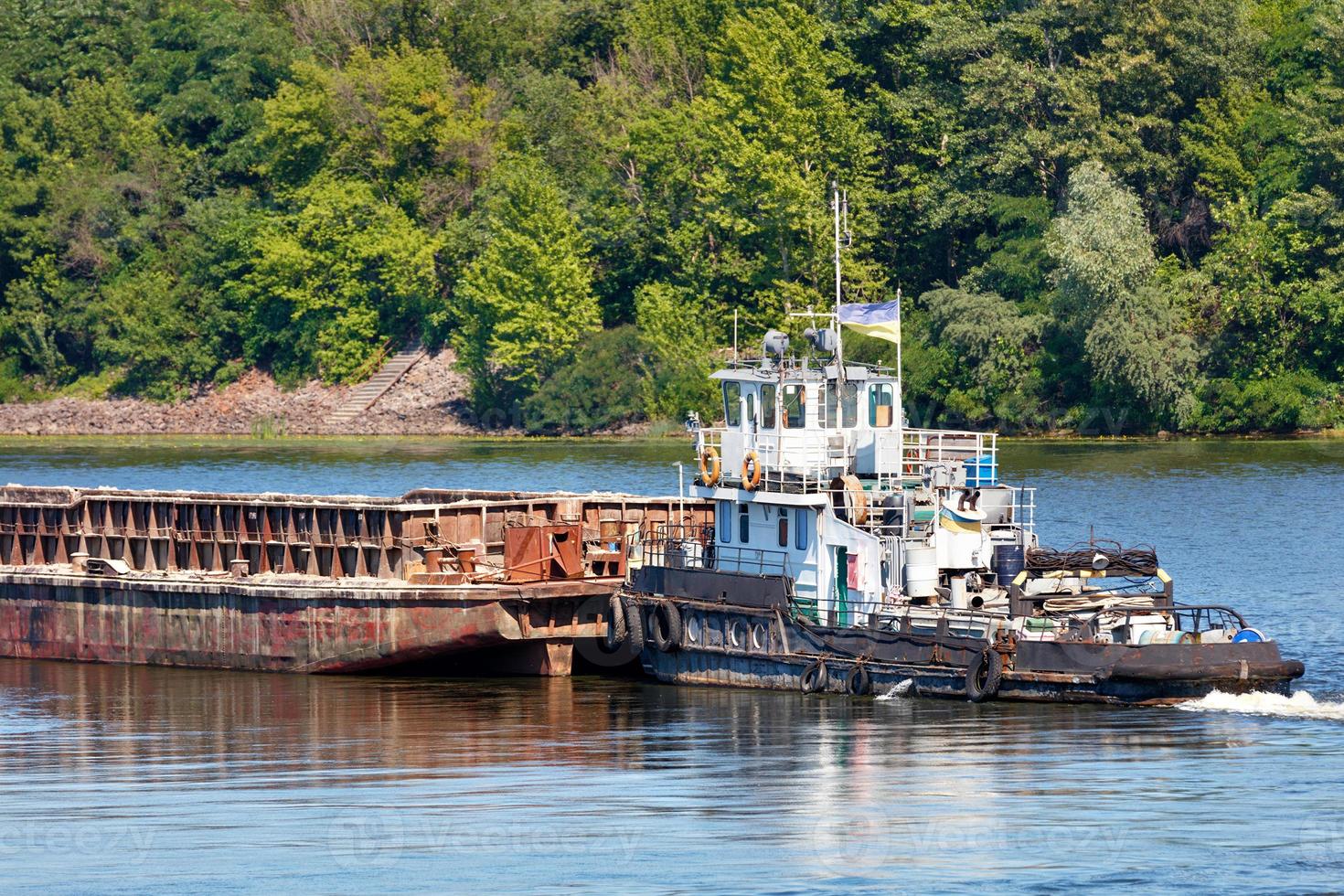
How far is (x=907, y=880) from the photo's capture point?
2802 centimetres

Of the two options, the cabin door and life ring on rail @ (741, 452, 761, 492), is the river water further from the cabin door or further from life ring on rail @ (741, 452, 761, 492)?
life ring on rail @ (741, 452, 761, 492)

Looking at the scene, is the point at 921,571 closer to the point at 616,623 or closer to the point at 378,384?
the point at 616,623

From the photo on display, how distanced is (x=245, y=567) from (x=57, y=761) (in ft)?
36.5

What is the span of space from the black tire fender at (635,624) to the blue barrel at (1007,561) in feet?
23.3

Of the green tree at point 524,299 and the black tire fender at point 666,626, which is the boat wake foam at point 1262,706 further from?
the green tree at point 524,299

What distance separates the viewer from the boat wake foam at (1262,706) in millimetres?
36250

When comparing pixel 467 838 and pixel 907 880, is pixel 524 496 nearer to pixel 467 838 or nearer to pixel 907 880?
pixel 467 838

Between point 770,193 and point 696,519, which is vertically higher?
point 770,193

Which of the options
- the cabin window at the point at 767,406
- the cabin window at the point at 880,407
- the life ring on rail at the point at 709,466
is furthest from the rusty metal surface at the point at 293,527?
the cabin window at the point at 880,407

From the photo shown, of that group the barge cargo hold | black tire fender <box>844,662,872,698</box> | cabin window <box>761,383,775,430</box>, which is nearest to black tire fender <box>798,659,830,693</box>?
black tire fender <box>844,662,872,698</box>

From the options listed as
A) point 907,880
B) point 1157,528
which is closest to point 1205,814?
point 907,880

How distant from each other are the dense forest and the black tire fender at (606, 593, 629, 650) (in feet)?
178

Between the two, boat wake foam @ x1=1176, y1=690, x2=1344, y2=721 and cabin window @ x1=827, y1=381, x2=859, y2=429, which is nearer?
boat wake foam @ x1=1176, y1=690, x2=1344, y2=721

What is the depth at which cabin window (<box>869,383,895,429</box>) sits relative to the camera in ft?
→ 134
